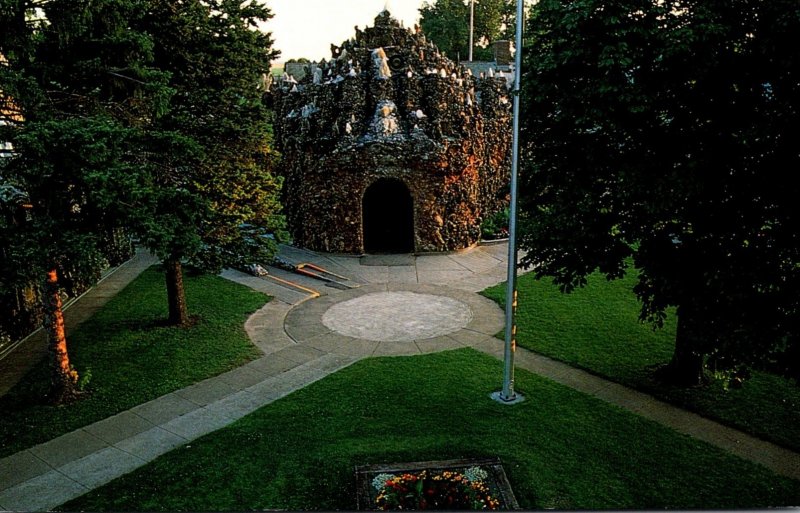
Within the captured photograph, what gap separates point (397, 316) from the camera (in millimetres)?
17734

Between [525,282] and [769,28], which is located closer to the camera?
[769,28]

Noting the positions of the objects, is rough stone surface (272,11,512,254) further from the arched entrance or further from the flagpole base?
the flagpole base

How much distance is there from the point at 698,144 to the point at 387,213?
19.3 meters

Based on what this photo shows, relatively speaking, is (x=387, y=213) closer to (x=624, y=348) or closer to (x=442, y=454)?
(x=624, y=348)

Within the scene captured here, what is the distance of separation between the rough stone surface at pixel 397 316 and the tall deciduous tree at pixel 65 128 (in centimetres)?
723

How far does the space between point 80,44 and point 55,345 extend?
5.82 meters

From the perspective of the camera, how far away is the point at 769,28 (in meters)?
7.64

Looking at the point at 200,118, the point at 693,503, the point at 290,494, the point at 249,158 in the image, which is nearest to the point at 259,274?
the point at 249,158

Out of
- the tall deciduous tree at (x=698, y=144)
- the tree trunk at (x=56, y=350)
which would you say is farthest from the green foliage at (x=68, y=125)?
the tall deciduous tree at (x=698, y=144)

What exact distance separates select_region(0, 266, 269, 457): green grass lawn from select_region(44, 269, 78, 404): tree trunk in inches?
11.4

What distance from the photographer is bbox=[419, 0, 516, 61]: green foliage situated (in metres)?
57.4

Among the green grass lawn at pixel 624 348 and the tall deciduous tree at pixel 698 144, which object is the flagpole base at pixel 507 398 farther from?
the tall deciduous tree at pixel 698 144

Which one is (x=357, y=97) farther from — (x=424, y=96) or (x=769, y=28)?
(x=769, y=28)

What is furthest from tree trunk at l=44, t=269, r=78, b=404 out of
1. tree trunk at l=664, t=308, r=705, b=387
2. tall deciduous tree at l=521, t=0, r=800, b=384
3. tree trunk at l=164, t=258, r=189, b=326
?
tree trunk at l=664, t=308, r=705, b=387
